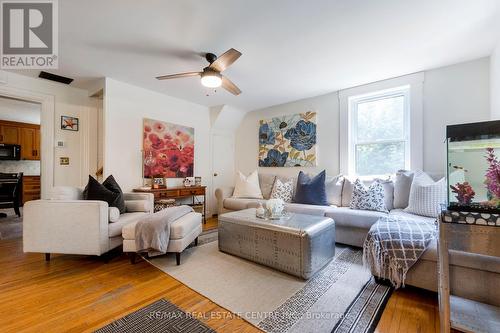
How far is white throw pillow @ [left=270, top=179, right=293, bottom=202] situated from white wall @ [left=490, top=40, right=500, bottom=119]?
2.60 m

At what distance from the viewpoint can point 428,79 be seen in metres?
2.96

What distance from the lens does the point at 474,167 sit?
1158 millimetres

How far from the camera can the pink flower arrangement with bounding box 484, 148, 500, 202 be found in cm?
110

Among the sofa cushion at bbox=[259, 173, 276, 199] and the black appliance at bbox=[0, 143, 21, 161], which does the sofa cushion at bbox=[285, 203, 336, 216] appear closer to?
the sofa cushion at bbox=[259, 173, 276, 199]

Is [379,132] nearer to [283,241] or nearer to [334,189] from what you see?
[334,189]

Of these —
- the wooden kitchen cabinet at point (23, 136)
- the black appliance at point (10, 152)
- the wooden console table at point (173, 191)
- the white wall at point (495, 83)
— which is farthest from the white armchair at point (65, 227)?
the wooden kitchen cabinet at point (23, 136)

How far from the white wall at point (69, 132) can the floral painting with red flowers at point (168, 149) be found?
1.03 metres

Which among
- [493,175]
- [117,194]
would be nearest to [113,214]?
[117,194]

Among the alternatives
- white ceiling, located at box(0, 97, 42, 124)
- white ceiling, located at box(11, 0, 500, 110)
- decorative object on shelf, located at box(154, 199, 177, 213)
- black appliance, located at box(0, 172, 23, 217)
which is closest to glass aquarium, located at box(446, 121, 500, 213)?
white ceiling, located at box(11, 0, 500, 110)

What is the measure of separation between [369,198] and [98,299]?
3.06m

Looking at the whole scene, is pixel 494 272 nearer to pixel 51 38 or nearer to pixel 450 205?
pixel 450 205

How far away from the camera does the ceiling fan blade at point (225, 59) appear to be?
195cm

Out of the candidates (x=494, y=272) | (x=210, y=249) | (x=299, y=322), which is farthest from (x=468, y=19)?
(x=210, y=249)

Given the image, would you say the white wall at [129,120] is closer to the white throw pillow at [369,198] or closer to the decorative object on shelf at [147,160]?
the decorative object on shelf at [147,160]
